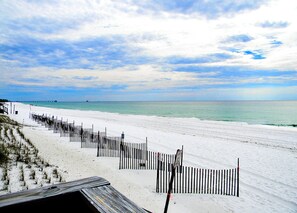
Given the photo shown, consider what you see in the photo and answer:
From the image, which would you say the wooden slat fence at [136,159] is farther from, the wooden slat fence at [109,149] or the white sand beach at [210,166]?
the wooden slat fence at [109,149]

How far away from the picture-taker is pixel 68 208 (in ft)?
7.16

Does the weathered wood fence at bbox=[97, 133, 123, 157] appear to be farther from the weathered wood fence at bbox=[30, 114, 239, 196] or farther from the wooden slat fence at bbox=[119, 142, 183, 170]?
the wooden slat fence at bbox=[119, 142, 183, 170]

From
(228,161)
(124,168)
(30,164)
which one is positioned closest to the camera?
(30,164)

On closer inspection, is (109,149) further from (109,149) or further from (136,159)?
(136,159)

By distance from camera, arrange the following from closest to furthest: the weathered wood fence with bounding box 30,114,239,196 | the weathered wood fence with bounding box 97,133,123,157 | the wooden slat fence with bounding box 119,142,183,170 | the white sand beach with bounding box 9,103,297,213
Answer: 1. the white sand beach with bounding box 9,103,297,213
2. the weathered wood fence with bounding box 30,114,239,196
3. the wooden slat fence with bounding box 119,142,183,170
4. the weathered wood fence with bounding box 97,133,123,157

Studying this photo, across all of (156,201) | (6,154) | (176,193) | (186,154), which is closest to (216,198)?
(176,193)

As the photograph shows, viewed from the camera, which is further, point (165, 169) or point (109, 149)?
point (109, 149)

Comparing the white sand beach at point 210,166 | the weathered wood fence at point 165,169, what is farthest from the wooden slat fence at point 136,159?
the white sand beach at point 210,166

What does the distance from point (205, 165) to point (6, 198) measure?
12.2 metres

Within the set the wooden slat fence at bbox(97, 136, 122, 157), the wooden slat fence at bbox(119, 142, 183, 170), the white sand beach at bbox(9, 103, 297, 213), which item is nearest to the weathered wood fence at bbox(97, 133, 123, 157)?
the wooden slat fence at bbox(97, 136, 122, 157)

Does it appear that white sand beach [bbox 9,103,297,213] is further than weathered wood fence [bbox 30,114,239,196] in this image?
No

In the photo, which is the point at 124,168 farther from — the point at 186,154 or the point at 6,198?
the point at 6,198

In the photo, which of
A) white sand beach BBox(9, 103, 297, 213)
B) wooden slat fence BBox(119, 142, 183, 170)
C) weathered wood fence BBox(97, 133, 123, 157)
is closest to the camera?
white sand beach BBox(9, 103, 297, 213)

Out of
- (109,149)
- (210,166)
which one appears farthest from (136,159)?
(210,166)
